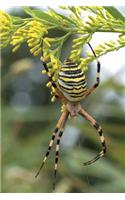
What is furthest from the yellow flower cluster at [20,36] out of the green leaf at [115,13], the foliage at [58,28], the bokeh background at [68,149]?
the bokeh background at [68,149]

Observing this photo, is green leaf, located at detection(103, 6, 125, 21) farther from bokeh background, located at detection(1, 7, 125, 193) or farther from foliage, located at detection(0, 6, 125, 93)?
bokeh background, located at detection(1, 7, 125, 193)

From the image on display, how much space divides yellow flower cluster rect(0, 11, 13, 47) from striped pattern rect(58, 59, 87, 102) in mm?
184

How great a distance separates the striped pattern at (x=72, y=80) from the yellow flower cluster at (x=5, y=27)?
0.18 m

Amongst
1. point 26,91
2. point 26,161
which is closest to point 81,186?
point 26,161

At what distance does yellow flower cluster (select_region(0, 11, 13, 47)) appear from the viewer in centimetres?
172

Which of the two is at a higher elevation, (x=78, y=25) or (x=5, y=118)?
(x=78, y=25)

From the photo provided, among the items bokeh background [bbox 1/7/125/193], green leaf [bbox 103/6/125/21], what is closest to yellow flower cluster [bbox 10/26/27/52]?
green leaf [bbox 103/6/125/21]

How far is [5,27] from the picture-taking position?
5.65 ft

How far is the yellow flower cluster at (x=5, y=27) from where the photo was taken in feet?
5.64

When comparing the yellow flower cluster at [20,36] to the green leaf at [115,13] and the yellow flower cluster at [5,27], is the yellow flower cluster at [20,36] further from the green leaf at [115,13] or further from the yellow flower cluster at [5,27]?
the green leaf at [115,13]

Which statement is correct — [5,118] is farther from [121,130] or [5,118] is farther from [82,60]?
[82,60]

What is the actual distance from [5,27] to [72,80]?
0.24 meters

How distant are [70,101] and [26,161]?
3367 millimetres

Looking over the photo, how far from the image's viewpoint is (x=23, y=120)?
5.16 metres
